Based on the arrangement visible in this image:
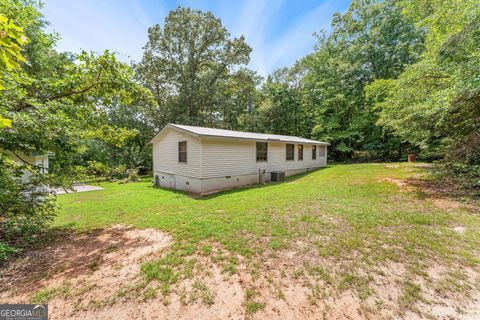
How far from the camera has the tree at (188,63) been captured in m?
19.7

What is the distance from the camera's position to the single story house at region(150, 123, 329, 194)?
9.46m

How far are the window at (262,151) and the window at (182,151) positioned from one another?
430cm

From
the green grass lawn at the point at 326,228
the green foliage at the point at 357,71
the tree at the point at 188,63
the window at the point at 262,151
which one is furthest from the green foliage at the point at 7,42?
the green foliage at the point at 357,71

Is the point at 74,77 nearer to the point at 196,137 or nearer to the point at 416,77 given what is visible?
the point at 196,137

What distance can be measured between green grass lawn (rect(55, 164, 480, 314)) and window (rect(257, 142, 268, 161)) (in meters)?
4.94

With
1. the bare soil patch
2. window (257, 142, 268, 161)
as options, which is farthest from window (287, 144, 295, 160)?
the bare soil patch

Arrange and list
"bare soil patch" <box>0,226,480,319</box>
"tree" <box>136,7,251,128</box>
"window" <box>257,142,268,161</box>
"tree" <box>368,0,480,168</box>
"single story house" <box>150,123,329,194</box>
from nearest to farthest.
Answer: "bare soil patch" <box>0,226,480,319</box> → "tree" <box>368,0,480,168</box> → "single story house" <box>150,123,329,194</box> → "window" <box>257,142,268,161</box> → "tree" <box>136,7,251,128</box>

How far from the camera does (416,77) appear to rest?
7.71 meters

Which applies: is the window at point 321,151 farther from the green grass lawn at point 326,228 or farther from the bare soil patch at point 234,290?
the bare soil patch at point 234,290

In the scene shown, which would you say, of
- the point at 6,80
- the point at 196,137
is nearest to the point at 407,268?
the point at 6,80

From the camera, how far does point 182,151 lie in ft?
34.6

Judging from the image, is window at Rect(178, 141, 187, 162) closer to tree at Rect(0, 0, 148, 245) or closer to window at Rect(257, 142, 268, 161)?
window at Rect(257, 142, 268, 161)

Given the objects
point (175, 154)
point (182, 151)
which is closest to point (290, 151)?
point (182, 151)

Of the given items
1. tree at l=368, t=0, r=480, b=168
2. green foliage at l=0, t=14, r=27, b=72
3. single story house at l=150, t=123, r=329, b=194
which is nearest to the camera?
green foliage at l=0, t=14, r=27, b=72
